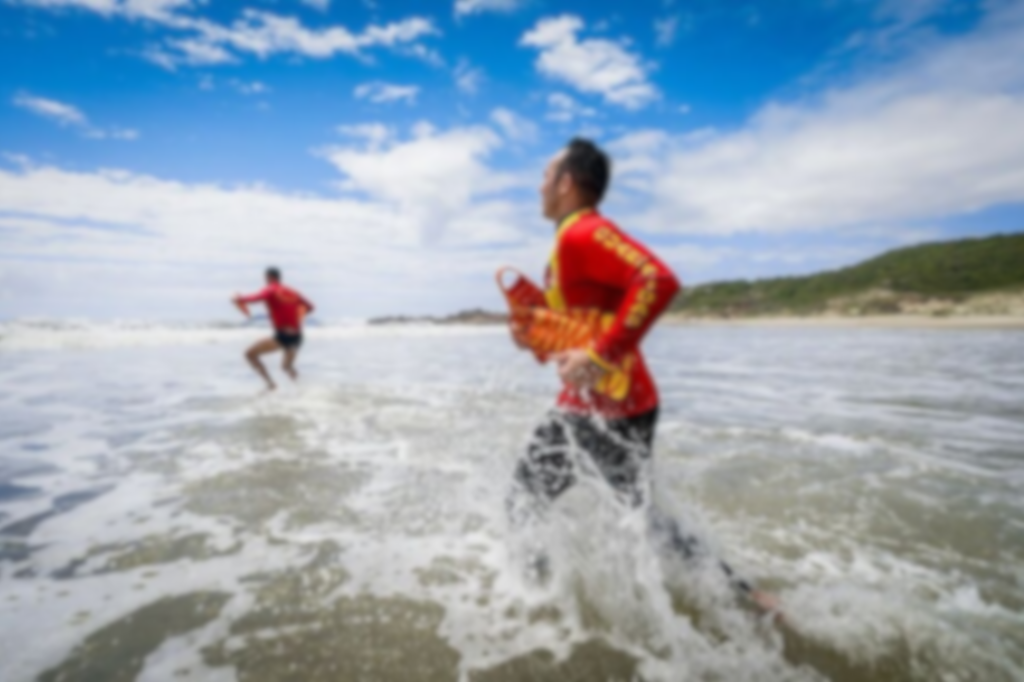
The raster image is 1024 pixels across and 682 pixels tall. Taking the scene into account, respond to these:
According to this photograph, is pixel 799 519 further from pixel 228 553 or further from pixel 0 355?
pixel 0 355

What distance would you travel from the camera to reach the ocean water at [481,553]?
8.24 feet

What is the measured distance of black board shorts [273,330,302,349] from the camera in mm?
10992

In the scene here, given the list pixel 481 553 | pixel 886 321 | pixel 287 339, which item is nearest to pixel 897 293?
pixel 886 321

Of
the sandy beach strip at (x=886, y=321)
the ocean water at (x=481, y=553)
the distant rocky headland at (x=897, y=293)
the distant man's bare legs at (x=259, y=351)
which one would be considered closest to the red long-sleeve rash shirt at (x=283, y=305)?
the distant man's bare legs at (x=259, y=351)

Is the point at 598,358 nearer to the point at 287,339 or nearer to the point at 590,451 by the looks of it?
the point at 590,451

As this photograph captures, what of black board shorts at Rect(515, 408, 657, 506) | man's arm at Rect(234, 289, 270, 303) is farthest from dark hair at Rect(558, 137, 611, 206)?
man's arm at Rect(234, 289, 270, 303)

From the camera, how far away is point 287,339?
36.2ft

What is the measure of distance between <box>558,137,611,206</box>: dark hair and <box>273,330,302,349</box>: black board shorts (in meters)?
9.65

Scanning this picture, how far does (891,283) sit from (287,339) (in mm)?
56531

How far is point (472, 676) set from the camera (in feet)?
7.84

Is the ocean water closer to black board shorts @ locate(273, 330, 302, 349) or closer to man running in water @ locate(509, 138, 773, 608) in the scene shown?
man running in water @ locate(509, 138, 773, 608)

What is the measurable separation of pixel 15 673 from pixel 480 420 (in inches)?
234

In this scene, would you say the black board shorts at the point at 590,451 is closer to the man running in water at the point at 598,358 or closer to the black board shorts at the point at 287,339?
the man running in water at the point at 598,358

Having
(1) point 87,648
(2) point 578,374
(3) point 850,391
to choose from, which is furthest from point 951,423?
(1) point 87,648
